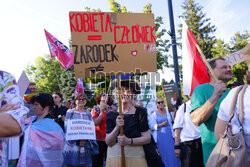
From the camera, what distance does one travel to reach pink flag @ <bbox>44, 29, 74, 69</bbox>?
274 inches

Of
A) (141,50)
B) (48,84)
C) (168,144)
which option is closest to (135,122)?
(141,50)

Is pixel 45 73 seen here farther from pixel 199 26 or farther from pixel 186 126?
pixel 186 126

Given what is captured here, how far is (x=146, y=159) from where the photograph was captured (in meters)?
2.90

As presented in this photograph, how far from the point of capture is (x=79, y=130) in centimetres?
467

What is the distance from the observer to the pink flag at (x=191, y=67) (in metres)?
3.13

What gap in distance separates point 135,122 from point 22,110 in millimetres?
1715

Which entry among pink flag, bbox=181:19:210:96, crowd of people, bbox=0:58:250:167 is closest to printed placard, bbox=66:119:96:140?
crowd of people, bbox=0:58:250:167

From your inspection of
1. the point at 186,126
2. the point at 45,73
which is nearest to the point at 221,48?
the point at 186,126

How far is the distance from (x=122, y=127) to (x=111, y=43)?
3.75ft

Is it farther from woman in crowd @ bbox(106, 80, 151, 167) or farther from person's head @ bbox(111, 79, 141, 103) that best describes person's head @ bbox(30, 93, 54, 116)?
person's head @ bbox(111, 79, 141, 103)

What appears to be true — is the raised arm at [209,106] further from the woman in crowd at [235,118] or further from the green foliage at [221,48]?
the green foliage at [221,48]

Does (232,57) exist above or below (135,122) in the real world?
above

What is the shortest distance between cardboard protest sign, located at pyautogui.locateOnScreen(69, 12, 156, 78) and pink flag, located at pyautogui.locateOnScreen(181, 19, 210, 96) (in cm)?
52

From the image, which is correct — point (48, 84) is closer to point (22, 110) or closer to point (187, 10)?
point (187, 10)
